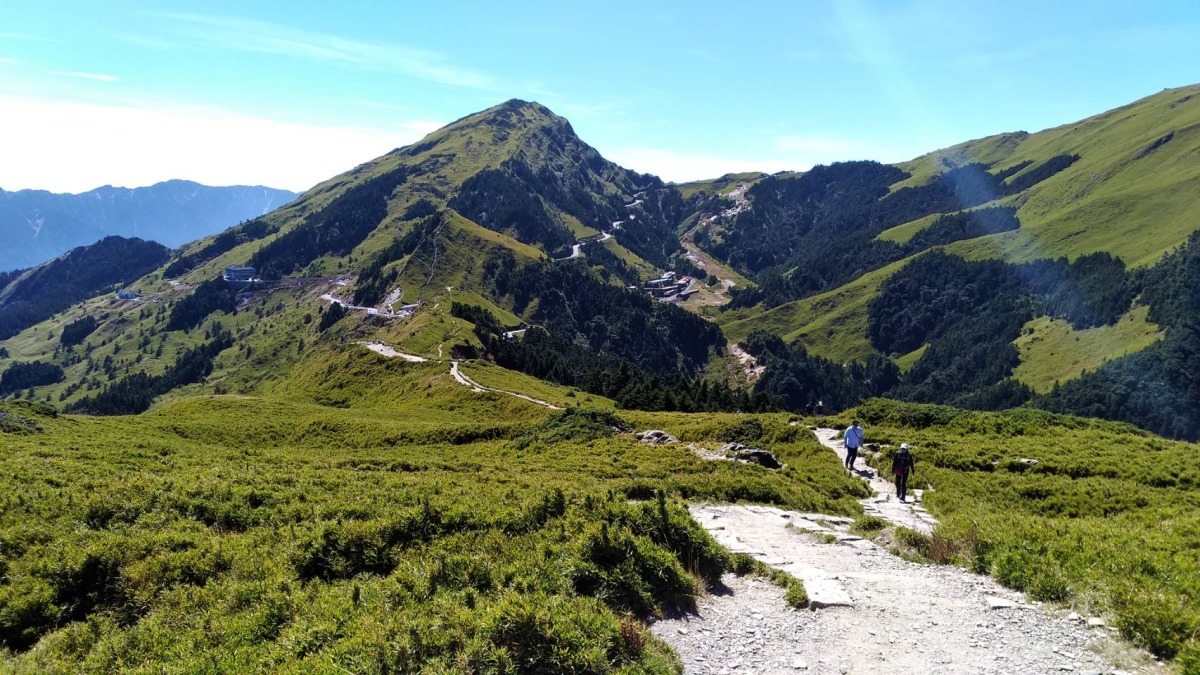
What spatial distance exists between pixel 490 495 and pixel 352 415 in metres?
51.0

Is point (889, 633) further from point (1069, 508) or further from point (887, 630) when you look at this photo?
point (1069, 508)

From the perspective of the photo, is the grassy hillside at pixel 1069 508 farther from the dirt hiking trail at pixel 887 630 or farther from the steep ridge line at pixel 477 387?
the steep ridge line at pixel 477 387

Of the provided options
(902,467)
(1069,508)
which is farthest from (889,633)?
(1069,508)

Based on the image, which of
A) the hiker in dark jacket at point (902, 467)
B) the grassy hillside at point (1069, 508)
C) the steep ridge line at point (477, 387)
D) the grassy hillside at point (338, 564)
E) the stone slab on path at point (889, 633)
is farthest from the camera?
the steep ridge line at point (477, 387)

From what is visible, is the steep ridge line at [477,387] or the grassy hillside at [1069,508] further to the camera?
the steep ridge line at [477,387]

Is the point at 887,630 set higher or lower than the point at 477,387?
higher

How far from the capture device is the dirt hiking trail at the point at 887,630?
34.4ft

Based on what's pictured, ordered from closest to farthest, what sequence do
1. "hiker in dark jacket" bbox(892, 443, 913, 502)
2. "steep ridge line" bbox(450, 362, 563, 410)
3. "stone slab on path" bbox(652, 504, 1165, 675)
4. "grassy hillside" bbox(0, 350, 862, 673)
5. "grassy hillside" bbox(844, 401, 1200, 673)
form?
"grassy hillside" bbox(0, 350, 862, 673), "stone slab on path" bbox(652, 504, 1165, 675), "grassy hillside" bbox(844, 401, 1200, 673), "hiker in dark jacket" bbox(892, 443, 913, 502), "steep ridge line" bbox(450, 362, 563, 410)

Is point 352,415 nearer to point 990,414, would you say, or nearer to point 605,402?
point 605,402

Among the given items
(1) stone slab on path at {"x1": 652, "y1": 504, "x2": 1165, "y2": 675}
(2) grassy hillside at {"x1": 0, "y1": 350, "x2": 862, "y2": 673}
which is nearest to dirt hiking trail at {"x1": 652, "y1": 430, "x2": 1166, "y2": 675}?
(1) stone slab on path at {"x1": 652, "y1": 504, "x2": 1165, "y2": 675}

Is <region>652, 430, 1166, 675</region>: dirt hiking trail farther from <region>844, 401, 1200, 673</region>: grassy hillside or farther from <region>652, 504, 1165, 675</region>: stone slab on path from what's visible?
<region>844, 401, 1200, 673</region>: grassy hillside

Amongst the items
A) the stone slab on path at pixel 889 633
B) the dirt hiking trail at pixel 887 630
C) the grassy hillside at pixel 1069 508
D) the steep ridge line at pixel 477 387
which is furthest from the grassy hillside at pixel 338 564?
the steep ridge line at pixel 477 387

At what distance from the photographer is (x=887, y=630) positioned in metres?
11.8

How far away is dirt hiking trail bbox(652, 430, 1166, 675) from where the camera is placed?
34.4 feet
